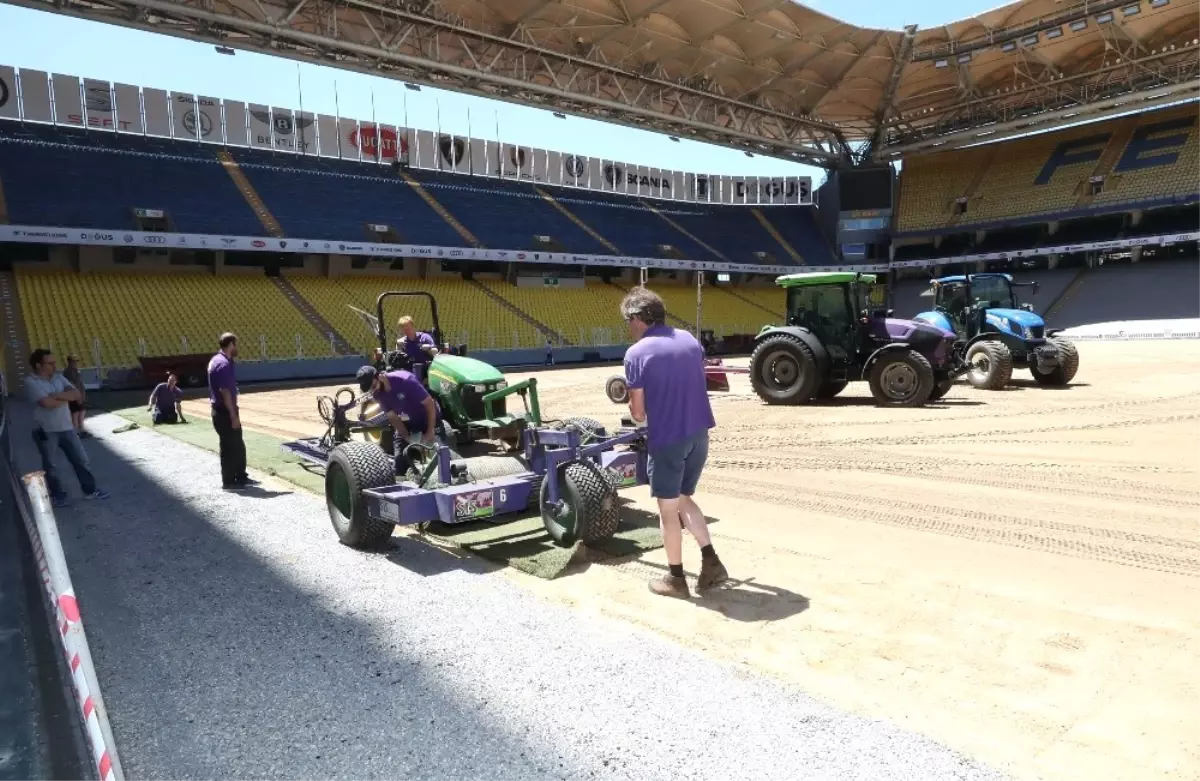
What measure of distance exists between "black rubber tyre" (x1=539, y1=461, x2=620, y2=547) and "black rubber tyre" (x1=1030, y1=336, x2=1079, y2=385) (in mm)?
11148

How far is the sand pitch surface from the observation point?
2539 mm

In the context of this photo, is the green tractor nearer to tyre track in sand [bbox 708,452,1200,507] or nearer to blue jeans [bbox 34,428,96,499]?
tyre track in sand [bbox 708,452,1200,507]

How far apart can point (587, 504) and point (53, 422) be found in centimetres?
544

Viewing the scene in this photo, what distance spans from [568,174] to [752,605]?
118 feet

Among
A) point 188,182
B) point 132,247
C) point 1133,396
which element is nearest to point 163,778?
point 1133,396

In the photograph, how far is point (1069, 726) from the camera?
247 centimetres

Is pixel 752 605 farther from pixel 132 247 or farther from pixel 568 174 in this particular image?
pixel 568 174

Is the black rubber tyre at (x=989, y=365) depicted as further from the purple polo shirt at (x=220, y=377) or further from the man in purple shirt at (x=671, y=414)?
the purple polo shirt at (x=220, y=377)

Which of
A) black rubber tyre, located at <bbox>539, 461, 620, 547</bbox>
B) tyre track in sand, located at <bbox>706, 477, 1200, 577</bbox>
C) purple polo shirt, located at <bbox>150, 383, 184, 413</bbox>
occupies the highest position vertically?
purple polo shirt, located at <bbox>150, 383, 184, 413</bbox>

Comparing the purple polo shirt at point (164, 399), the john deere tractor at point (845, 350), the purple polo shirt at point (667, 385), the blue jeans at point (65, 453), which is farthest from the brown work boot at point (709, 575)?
the purple polo shirt at point (164, 399)

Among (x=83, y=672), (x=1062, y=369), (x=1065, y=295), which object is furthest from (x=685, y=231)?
(x=83, y=672)

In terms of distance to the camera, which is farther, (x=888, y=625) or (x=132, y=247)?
(x=132, y=247)

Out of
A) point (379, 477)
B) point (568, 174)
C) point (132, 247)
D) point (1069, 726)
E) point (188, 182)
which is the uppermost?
point (568, 174)

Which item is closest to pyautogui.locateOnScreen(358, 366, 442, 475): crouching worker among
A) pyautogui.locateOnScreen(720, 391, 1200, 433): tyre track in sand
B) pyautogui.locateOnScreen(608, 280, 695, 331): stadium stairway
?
pyautogui.locateOnScreen(720, 391, 1200, 433): tyre track in sand
